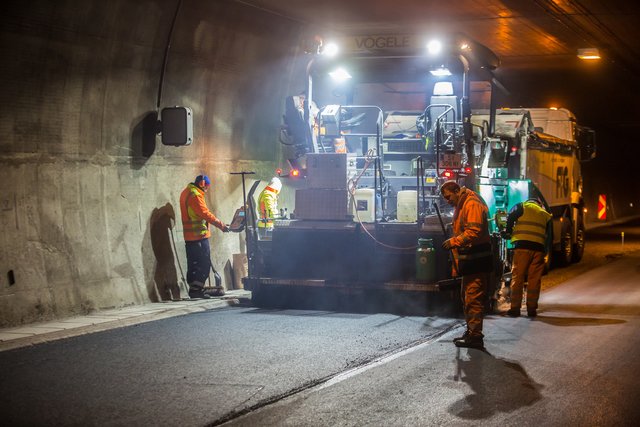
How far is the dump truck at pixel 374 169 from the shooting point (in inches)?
506

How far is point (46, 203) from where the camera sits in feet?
37.7

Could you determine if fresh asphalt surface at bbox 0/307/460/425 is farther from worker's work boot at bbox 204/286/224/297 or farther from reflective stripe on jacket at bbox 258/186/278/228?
reflective stripe on jacket at bbox 258/186/278/228

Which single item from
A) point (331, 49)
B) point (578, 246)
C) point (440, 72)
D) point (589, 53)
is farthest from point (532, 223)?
point (589, 53)

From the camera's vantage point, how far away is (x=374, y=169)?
13.9 metres

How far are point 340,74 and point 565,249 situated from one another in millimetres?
8255

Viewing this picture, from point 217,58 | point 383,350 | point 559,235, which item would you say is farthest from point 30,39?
point 559,235

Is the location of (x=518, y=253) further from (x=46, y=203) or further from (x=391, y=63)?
(x=46, y=203)

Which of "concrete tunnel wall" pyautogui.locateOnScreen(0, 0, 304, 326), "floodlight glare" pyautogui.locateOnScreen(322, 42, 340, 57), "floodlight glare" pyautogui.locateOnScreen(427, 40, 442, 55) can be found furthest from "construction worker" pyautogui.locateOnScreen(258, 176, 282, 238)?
"floodlight glare" pyautogui.locateOnScreen(427, 40, 442, 55)

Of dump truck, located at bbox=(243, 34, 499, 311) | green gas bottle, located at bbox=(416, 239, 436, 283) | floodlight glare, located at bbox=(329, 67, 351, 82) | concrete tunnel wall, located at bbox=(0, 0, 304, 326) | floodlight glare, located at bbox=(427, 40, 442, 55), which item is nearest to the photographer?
concrete tunnel wall, located at bbox=(0, 0, 304, 326)

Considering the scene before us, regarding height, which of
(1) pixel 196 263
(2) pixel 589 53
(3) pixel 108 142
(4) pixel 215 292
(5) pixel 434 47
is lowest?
(4) pixel 215 292

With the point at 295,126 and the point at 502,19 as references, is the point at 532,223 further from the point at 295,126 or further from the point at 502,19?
the point at 502,19

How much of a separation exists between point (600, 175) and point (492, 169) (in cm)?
2962

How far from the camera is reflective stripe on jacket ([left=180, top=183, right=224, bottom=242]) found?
13.7 meters

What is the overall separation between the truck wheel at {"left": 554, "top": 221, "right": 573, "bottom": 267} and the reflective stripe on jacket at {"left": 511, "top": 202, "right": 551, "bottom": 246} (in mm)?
7507
